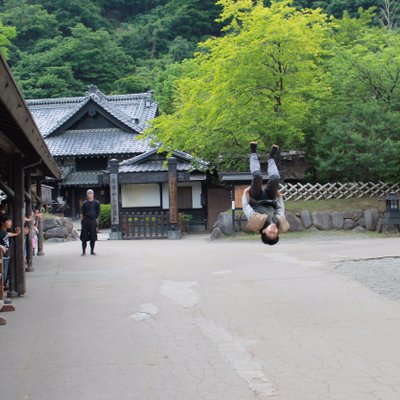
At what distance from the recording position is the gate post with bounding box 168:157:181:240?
77.5 ft

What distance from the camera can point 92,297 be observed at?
9641 millimetres

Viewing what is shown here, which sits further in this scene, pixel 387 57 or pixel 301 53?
pixel 387 57

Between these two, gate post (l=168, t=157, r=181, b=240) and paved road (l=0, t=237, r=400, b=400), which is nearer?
paved road (l=0, t=237, r=400, b=400)

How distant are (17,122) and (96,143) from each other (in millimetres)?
28697

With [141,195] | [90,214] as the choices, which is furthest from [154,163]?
[90,214]

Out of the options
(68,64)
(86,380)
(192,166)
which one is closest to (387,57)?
(192,166)

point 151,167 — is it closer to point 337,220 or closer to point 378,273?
point 337,220

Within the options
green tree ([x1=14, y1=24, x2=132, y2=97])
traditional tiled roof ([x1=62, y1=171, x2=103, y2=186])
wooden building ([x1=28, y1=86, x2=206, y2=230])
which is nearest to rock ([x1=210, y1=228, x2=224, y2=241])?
wooden building ([x1=28, y1=86, x2=206, y2=230])

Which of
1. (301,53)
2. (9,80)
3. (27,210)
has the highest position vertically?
(301,53)

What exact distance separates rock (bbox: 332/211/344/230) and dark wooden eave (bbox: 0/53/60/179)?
13304 mm

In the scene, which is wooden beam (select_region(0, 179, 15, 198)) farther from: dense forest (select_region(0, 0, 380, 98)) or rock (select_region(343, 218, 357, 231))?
dense forest (select_region(0, 0, 380, 98))

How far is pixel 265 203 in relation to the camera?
7.93 metres

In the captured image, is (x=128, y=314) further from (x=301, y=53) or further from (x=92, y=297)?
(x=301, y=53)

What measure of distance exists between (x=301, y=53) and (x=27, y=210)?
38.1 ft
